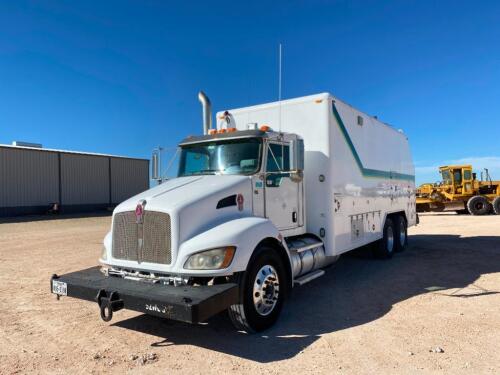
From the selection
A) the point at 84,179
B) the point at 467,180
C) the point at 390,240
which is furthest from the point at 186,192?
the point at 84,179

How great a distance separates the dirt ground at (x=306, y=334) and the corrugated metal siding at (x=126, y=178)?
29.1 metres

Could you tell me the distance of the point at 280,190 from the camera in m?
5.91

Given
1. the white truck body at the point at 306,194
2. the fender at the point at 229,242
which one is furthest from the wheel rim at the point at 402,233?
the fender at the point at 229,242

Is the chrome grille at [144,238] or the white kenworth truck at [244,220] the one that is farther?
the chrome grille at [144,238]

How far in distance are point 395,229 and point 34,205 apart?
27815mm

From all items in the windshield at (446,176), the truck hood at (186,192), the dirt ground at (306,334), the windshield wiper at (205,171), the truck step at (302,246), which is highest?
the windshield at (446,176)

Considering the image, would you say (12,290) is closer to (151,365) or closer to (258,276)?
(151,365)

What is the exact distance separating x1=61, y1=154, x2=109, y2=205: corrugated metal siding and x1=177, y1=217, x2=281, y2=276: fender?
30.7 meters

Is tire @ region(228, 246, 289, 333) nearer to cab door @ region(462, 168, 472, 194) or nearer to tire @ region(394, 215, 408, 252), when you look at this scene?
tire @ region(394, 215, 408, 252)

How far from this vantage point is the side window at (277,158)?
5723 mm

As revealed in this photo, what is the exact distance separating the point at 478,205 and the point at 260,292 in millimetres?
24417

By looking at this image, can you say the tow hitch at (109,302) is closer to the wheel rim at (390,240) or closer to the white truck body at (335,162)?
the white truck body at (335,162)

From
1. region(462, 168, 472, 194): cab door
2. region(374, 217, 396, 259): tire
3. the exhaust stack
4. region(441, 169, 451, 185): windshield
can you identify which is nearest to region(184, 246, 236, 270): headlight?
the exhaust stack

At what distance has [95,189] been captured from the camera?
34188 millimetres
